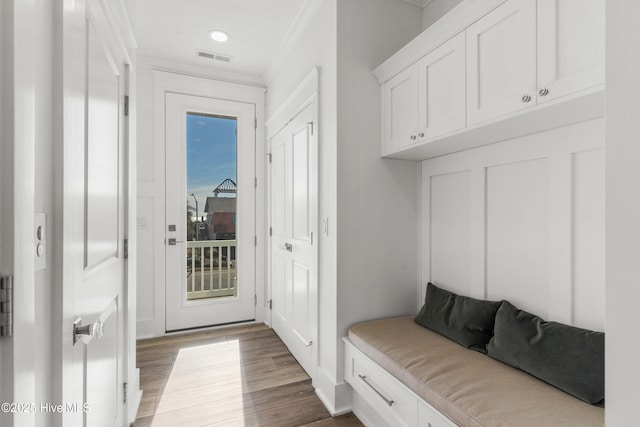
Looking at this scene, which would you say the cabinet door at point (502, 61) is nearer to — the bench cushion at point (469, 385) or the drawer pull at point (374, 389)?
the bench cushion at point (469, 385)

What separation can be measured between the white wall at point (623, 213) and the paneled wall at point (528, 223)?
2.58 ft

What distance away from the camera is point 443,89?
5.13 ft

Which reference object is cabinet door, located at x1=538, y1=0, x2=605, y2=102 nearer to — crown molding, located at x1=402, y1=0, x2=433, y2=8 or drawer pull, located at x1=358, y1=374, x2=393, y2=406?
crown molding, located at x1=402, y1=0, x2=433, y2=8

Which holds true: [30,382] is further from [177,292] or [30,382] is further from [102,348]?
[177,292]

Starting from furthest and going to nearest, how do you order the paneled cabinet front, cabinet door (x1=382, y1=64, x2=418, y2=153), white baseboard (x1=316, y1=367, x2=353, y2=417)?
1. white baseboard (x1=316, y1=367, x2=353, y2=417)
2. cabinet door (x1=382, y1=64, x2=418, y2=153)
3. the paneled cabinet front

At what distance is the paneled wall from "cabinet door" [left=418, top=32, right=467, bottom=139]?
337 millimetres

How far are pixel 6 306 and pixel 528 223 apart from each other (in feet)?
6.07

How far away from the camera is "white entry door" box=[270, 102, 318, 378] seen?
228 centimetres

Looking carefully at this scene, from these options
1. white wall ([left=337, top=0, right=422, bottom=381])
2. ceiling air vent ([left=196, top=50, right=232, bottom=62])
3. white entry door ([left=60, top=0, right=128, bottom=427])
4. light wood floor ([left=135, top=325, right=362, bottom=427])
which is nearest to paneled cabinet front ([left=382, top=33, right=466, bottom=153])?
white wall ([left=337, top=0, right=422, bottom=381])

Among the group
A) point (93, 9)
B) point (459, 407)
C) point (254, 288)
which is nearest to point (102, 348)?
point (93, 9)

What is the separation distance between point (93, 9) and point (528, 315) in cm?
217

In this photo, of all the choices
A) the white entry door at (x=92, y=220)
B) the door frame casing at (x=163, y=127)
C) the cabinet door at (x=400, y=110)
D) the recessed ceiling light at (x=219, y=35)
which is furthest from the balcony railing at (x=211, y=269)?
the cabinet door at (x=400, y=110)

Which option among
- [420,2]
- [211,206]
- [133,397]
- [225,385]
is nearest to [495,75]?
[420,2]

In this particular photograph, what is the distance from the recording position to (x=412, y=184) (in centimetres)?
214
